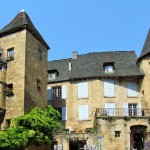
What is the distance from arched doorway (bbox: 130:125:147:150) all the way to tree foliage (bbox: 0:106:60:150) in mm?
7670

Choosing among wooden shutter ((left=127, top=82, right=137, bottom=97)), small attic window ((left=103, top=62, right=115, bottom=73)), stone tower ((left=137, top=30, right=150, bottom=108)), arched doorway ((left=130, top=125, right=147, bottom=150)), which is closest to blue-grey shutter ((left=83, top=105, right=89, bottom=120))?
small attic window ((left=103, top=62, right=115, bottom=73))

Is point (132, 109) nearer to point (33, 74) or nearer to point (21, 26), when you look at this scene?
point (33, 74)

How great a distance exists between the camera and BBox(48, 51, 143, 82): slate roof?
125ft

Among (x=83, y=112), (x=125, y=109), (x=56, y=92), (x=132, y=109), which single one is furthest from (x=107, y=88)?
(x=56, y=92)

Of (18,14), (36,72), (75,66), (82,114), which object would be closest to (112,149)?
(82,114)

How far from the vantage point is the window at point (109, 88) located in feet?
123

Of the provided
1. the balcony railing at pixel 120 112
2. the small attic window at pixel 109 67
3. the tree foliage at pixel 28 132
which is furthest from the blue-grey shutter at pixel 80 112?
the tree foliage at pixel 28 132

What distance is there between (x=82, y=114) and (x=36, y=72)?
7.99 meters

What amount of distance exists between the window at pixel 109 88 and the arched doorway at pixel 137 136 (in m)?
5.61

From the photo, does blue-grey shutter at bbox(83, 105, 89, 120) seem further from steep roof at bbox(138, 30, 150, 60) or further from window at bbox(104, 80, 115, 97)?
steep roof at bbox(138, 30, 150, 60)

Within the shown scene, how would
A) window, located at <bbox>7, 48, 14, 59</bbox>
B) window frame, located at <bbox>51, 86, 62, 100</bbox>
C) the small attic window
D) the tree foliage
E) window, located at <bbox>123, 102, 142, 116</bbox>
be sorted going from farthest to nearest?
window frame, located at <bbox>51, 86, 62, 100</bbox> < the small attic window < window, located at <bbox>123, 102, 142, 116</bbox> < window, located at <bbox>7, 48, 14, 59</bbox> < the tree foliage

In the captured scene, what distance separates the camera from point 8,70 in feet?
105

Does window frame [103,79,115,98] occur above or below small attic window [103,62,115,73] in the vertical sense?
below

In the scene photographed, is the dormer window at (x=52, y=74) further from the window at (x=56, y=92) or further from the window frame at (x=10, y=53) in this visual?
the window frame at (x=10, y=53)
